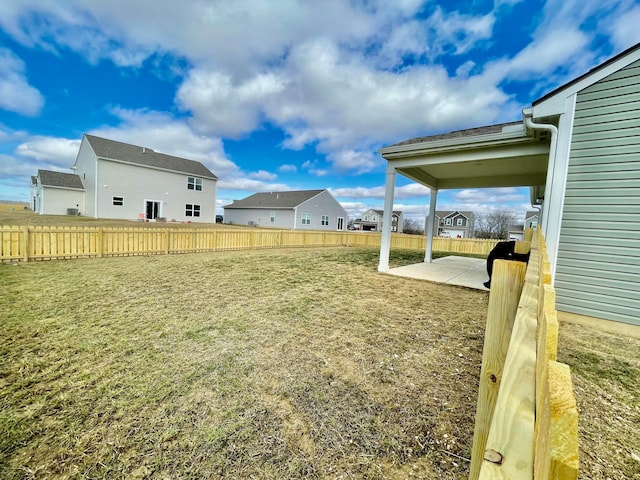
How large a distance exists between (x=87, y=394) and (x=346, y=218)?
34.8 m

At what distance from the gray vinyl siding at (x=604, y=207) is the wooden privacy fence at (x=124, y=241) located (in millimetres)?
11283

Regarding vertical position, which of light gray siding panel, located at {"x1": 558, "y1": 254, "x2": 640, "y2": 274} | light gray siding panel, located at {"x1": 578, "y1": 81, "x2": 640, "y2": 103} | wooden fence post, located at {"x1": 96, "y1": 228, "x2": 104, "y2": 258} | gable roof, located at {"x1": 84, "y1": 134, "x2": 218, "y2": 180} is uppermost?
gable roof, located at {"x1": 84, "y1": 134, "x2": 218, "y2": 180}

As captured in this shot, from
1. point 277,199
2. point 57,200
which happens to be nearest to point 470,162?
point 277,199

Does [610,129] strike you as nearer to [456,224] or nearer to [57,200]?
[57,200]

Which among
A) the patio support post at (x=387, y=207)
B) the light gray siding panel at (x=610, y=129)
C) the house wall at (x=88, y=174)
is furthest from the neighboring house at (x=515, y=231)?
the house wall at (x=88, y=174)

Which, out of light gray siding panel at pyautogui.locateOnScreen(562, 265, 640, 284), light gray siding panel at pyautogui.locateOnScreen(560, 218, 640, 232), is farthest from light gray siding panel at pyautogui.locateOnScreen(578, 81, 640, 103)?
light gray siding panel at pyautogui.locateOnScreen(562, 265, 640, 284)

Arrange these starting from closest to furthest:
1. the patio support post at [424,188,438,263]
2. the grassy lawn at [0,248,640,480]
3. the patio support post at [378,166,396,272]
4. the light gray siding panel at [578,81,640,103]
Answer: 1. the grassy lawn at [0,248,640,480]
2. the light gray siding panel at [578,81,640,103]
3. the patio support post at [378,166,396,272]
4. the patio support post at [424,188,438,263]

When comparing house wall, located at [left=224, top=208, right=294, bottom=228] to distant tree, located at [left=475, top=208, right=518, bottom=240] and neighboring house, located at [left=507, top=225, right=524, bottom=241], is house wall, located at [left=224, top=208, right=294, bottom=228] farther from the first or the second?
distant tree, located at [left=475, top=208, right=518, bottom=240]

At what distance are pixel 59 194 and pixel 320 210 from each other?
23133mm

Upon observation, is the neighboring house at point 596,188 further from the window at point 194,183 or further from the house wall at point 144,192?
the window at point 194,183

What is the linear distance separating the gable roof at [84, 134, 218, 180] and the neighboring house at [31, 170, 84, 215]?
4052 mm

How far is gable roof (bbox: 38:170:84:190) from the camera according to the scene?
21.1m

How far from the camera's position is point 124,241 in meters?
9.24

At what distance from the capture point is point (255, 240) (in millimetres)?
13477
